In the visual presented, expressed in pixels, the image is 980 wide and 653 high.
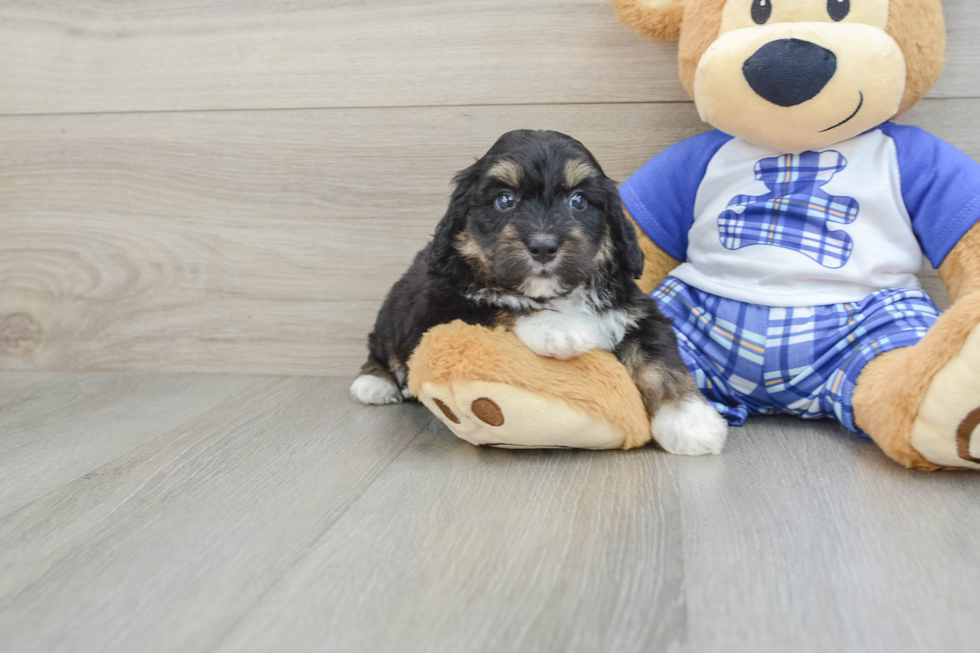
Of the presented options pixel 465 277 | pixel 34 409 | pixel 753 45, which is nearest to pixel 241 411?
pixel 34 409

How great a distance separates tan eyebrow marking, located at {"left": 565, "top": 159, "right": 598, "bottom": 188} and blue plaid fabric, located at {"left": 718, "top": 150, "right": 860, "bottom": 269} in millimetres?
443

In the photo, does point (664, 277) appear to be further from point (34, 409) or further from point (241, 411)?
point (34, 409)

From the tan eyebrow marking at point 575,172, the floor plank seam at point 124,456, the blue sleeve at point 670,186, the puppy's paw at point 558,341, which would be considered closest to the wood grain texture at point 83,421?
the floor plank seam at point 124,456

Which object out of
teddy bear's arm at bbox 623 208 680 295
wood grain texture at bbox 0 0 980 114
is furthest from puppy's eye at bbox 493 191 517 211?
wood grain texture at bbox 0 0 980 114

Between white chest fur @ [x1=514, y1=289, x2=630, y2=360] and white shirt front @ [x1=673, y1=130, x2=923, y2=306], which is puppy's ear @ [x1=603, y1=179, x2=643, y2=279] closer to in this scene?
white chest fur @ [x1=514, y1=289, x2=630, y2=360]

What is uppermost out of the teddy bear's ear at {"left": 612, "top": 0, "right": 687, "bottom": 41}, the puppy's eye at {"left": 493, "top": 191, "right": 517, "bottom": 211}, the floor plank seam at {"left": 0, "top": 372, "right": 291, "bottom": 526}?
the teddy bear's ear at {"left": 612, "top": 0, "right": 687, "bottom": 41}

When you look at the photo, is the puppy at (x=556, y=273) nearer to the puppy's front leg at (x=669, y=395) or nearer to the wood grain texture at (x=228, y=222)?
the puppy's front leg at (x=669, y=395)

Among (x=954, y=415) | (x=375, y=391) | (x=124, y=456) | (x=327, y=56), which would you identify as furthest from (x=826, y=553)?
(x=327, y=56)

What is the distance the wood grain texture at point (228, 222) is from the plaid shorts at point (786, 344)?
22.5 inches

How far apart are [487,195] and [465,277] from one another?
194 mm

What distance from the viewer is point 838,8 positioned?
1599 millimetres

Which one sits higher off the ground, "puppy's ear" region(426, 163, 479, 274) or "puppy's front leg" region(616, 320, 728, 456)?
"puppy's ear" region(426, 163, 479, 274)

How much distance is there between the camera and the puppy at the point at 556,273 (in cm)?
151

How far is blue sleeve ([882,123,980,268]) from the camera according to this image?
5.43ft
